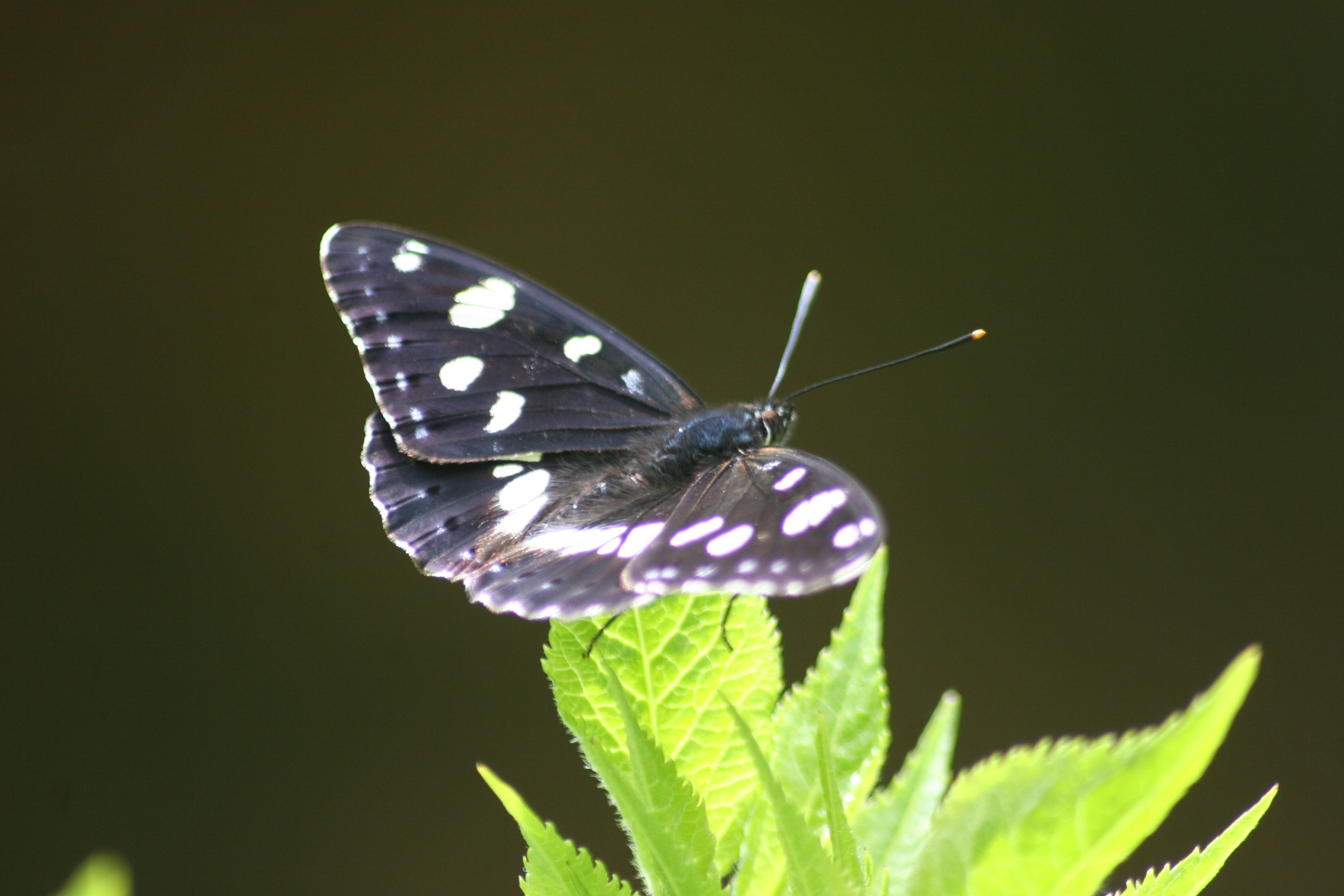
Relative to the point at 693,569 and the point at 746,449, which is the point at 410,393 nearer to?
the point at 746,449

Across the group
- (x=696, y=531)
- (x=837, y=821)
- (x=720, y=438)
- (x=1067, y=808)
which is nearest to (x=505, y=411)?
(x=720, y=438)

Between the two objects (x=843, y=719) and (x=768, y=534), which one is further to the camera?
(x=768, y=534)

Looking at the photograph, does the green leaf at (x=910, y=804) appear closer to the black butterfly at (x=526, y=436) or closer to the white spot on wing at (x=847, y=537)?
the white spot on wing at (x=847, y=537)

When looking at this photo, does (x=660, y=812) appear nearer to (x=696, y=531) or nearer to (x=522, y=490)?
(x=696, y=531)

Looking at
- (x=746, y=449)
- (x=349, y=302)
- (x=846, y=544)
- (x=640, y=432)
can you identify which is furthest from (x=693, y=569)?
(x=349, y=302)

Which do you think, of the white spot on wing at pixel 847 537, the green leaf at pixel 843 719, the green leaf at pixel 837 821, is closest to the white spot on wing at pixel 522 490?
the white spot on wing at pixel 847 537
